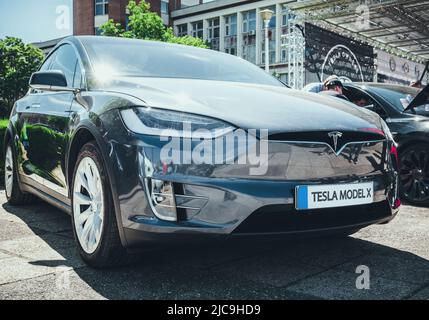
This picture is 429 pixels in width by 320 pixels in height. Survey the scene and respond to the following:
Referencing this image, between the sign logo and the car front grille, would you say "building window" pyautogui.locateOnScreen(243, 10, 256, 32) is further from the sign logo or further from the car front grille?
the car front grille

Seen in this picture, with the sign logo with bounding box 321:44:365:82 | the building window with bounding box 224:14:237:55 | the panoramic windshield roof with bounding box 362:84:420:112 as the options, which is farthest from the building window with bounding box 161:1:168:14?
the panoramic windshield roof with bounding box 362:84:420:112

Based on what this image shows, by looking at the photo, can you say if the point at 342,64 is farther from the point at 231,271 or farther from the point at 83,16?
the point at 83,16

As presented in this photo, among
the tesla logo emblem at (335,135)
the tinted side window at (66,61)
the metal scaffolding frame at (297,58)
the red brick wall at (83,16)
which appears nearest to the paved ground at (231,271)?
the tesla logo emblem at (335,135)

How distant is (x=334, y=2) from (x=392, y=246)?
49.7 ft

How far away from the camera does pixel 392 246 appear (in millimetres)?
3277

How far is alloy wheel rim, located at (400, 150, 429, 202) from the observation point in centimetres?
499

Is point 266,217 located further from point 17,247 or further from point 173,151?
point 17,247

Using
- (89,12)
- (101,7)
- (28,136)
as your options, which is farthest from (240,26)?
(28,136)

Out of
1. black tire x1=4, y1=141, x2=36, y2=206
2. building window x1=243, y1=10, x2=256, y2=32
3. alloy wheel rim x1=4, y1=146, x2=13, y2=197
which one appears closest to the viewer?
black tire x1=4, y1=141, x2=36, y2=206

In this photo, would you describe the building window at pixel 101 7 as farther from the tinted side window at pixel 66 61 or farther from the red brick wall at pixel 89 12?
the tinted side window at pixel 66 61

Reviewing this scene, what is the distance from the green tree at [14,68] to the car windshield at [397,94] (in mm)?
33522

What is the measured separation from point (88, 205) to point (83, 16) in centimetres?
4045

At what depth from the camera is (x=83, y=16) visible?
4034 cm

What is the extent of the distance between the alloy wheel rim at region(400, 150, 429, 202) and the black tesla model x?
2261mm
